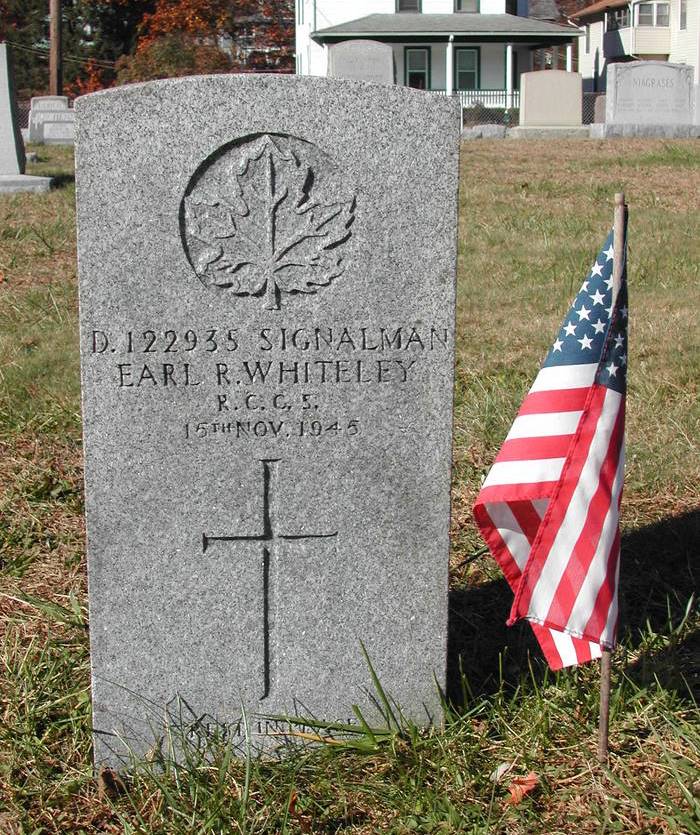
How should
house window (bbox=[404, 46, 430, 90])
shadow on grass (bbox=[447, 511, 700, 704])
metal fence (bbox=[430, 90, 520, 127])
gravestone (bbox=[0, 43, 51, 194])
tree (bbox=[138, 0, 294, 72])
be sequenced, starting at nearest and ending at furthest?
shadow on grass (bbox=[447, 511, 700, 704]) < gravestone (bbox=[0, 43, 51, 194]) < metal fence (bbox=[430, 90, 520, 127]) < tree (bbox=[138, 0, 294, 72]) < house window (bbox=[404, 46, 430, 90])

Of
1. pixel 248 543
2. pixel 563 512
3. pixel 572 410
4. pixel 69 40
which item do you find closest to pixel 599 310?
pixel 572 410

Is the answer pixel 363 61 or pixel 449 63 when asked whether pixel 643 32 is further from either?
pixel 363 61

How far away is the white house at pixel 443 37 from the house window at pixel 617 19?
23.2ft

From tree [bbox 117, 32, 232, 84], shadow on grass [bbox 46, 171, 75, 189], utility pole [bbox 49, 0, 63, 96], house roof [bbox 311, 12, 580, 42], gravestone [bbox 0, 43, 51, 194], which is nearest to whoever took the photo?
gravestone [bbox 0, 43, 51, 194]

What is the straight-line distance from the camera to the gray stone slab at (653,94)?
21.1m

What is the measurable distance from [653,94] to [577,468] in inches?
795

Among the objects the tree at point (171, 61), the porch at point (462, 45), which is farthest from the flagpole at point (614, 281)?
the porch at point (462, 45)

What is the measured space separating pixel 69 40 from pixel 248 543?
→ 40854 millimetres

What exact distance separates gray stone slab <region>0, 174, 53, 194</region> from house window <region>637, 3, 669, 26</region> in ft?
134

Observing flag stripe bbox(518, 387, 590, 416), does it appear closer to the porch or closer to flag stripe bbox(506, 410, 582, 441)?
flag stripe bbox(506, 410, 582, 441)

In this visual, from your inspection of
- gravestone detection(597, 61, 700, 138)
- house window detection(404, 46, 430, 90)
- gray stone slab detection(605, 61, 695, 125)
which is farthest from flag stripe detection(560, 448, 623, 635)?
house window detection(404, 46, 430, 90)

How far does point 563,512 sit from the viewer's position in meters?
2.79

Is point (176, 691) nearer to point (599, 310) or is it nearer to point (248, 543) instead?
point (248, 543)

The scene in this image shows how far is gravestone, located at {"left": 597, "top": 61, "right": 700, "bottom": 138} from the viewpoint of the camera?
68.9 ft
